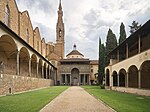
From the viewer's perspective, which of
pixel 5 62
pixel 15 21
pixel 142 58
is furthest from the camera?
pixel 15 21

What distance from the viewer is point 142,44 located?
28969mm

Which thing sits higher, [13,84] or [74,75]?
[13,84]

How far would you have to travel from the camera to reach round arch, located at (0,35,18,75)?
26.8 metres

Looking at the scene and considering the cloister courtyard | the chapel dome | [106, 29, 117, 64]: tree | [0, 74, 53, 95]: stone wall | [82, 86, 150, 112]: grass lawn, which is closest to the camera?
the cloister courtyard

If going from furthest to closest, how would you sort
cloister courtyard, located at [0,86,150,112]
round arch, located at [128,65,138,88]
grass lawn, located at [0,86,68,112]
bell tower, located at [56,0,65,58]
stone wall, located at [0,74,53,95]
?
bell tower, located at [56,0,65,58], round arch, located at [128,65,138,88], stone wall, located at [0,74,53,95], cloister courtyard, located at [0,86,150,112], grass lawn, located at [0,86,68,112]

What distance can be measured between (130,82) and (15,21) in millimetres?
21077

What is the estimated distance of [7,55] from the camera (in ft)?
105

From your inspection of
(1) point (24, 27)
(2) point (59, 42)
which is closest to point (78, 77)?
(2) point (59, 42)

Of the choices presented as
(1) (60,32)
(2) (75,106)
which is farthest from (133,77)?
(1) (60,32)

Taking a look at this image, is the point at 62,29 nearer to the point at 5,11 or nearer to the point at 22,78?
the point at 5,11

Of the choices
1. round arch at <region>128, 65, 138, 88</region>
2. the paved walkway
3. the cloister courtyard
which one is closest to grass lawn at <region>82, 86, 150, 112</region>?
the cloister courtyard

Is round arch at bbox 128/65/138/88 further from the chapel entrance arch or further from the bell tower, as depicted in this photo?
the bell tower

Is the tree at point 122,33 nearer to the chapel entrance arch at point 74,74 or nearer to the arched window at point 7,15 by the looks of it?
the arched window at point 7,15

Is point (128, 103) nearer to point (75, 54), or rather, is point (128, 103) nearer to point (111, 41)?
point (111, 41)
